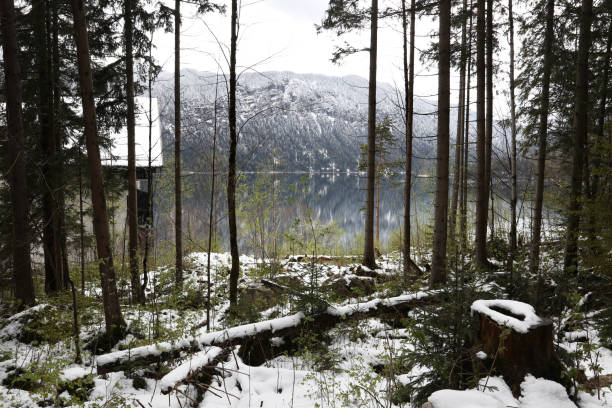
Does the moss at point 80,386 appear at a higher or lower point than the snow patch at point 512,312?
lower

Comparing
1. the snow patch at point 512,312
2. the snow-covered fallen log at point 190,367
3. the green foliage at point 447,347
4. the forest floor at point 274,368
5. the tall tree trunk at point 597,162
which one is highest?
the tall tree trunk at point 597,162

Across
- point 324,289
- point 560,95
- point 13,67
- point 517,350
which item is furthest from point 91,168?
point 560,95

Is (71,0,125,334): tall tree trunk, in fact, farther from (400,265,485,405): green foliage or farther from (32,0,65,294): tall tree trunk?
(400,265,485,405): green foliage

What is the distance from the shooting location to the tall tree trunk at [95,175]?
16.2ft

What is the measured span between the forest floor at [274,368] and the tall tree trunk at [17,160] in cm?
111

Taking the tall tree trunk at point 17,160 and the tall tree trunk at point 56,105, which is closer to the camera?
the tall tree trunk at point 17,160

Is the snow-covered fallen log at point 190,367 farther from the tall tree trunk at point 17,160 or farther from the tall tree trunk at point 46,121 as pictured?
the tall tree trunk at point 46,121

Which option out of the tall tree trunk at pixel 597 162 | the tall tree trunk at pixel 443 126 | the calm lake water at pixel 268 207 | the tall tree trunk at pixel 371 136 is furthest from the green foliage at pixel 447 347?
the tall tree trunk at pixel 371 136

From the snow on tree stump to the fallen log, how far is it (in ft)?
2.95

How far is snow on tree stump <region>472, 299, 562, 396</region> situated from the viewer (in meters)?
2.43

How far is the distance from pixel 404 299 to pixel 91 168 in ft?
17.5

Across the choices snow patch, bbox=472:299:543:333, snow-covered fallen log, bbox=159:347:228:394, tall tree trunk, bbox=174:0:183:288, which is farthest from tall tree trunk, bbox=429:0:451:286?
tall tree trunk, bbox=174:0:183:288

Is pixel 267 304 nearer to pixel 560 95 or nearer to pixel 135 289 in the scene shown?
pixel 135 289

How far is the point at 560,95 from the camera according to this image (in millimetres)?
8969
